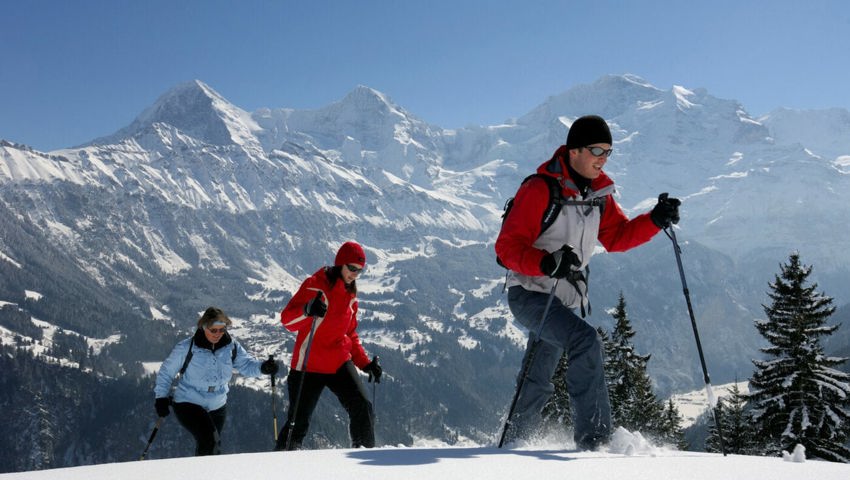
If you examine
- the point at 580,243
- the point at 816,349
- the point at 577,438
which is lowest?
the point at 577,438

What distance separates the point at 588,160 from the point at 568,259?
1.01 metres

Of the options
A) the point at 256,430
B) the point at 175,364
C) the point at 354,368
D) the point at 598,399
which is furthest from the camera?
the point at 256,430

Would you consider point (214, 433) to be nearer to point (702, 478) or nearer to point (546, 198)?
point (546, 198)

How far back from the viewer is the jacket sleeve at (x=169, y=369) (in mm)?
7623

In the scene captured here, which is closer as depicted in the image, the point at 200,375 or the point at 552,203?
the point at 552,203

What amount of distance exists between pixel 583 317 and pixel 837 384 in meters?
16.5

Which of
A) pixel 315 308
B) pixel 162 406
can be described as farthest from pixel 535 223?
pixel 162 406

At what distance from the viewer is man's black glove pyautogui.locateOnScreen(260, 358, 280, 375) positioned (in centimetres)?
827

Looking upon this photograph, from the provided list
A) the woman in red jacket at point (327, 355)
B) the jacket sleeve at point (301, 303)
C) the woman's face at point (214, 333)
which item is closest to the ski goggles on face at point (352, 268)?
the woman in red jacket at point (327, 355)

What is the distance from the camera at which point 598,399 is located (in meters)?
5.10

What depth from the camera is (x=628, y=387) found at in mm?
29141

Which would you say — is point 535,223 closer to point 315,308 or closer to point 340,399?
point 315,308

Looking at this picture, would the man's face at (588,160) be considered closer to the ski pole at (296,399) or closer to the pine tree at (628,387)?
the ski pole at (296,399)

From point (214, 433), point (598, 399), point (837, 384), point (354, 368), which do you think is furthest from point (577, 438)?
point (837, 384)
